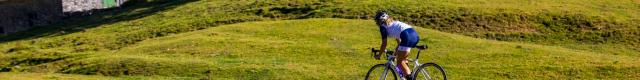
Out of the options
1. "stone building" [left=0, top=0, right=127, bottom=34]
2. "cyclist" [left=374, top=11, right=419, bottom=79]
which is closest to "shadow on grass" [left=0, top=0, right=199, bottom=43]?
"stone building" [left=0, top=0, right=127, bottom=34]

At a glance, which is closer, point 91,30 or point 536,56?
point 536,56

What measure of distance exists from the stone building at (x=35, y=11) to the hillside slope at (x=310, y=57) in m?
14.4

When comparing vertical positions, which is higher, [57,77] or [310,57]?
[310,57]

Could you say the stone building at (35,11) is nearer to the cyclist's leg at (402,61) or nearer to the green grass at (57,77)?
the green grass at (57,77)

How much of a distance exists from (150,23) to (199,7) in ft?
12.9

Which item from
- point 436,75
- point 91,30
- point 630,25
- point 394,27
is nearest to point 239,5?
point 91,30

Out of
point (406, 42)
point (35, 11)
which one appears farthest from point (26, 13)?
point (406, 42)

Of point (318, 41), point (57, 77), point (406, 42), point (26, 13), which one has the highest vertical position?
point (406, 42)

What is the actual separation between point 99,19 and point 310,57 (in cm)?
1948

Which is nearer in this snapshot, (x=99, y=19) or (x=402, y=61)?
(x=402, y=61)

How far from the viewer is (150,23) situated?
1684 inches

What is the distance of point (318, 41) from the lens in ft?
111

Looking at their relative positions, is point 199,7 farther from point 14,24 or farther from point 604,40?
point 604,40

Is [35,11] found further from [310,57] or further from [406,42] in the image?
[406,42]
